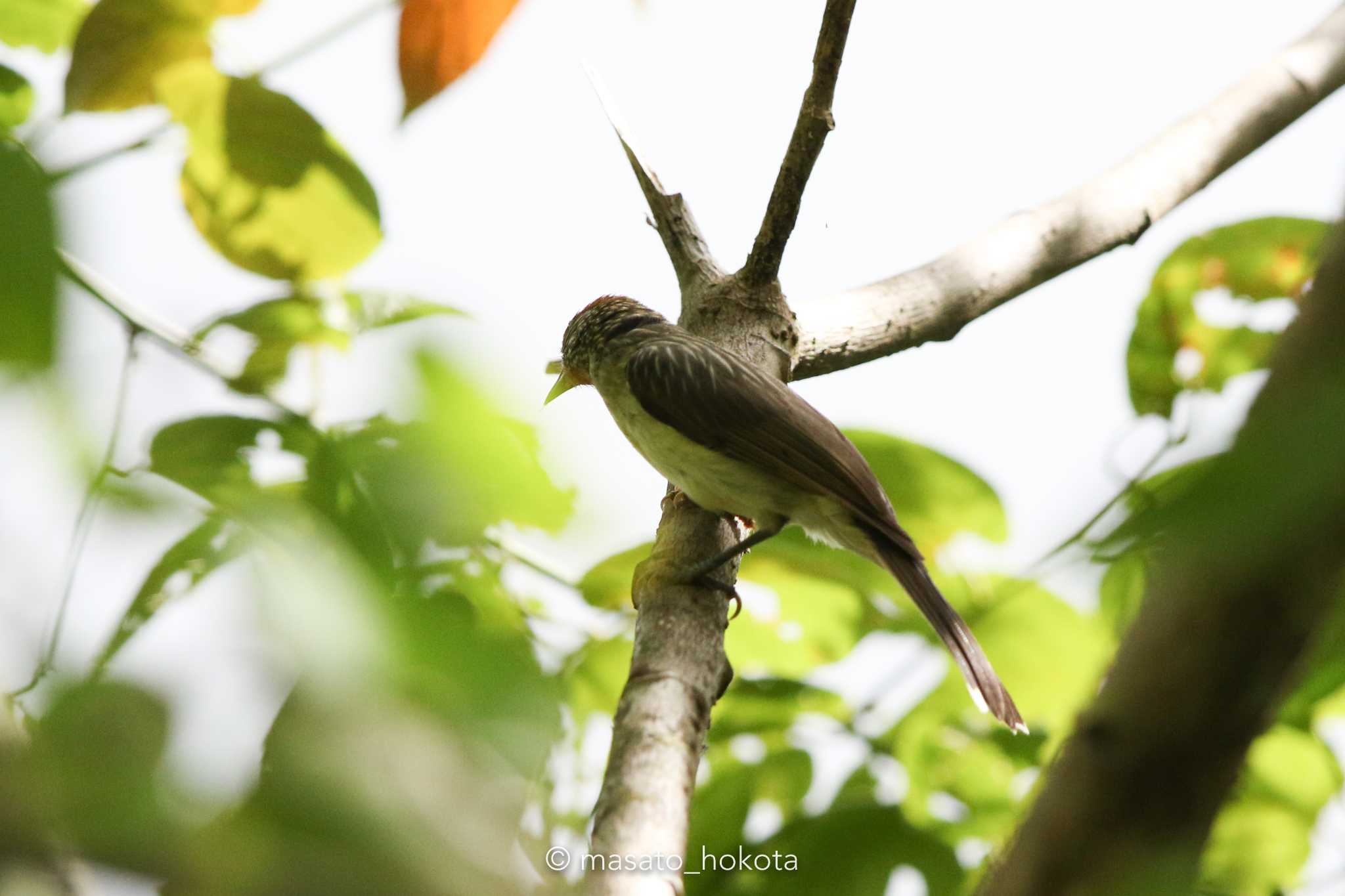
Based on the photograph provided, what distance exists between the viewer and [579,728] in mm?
1417

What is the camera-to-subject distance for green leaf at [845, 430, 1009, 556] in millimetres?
2027

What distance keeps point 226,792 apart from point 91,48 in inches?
50.6

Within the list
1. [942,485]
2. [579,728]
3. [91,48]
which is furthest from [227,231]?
[942,485]

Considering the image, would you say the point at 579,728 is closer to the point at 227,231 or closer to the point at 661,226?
the point at 227,231

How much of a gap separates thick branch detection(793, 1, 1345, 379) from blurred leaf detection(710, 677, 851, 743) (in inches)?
61.1

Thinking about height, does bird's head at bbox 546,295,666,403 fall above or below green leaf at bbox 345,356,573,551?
above

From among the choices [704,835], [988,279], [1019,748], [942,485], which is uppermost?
[988,279]

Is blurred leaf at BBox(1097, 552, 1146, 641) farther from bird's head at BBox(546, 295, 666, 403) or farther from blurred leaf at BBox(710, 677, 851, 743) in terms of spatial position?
bird's head at BBox(546, 295, 666, 403)

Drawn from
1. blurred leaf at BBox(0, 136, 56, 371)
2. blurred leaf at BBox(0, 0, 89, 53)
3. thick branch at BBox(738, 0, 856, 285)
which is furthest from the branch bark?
blurred leaf at BBox(0, 0, 89, 53)

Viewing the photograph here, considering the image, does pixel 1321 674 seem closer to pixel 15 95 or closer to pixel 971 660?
pixel 971 660

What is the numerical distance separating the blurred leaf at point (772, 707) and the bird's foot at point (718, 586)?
0.37 metres

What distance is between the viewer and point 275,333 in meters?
1.10

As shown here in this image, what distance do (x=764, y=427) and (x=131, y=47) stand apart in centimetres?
203

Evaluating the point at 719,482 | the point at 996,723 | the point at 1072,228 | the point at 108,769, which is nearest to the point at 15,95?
the point at 108,769
